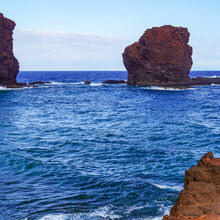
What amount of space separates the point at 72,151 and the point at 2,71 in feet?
207

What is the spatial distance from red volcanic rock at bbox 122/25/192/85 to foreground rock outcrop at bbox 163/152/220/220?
→ 80043mm

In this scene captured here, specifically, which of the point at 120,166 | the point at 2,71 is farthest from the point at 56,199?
the point at 2,71

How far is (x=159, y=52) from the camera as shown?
8694 centimetres

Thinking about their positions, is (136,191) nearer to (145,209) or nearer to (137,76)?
(145,209)

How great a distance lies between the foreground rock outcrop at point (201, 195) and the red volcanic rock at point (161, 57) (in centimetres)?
8004

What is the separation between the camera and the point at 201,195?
6180mm

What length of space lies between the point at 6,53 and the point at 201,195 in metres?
79.6

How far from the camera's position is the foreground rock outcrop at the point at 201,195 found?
5.37m

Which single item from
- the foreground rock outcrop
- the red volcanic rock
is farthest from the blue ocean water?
the red volcanic rock

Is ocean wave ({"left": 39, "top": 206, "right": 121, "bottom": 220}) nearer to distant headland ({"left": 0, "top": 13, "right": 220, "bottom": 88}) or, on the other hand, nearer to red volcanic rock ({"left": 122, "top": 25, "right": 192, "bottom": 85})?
distant headland ({"left": 0, "top": 13, "right": 220, "bottom": 88})

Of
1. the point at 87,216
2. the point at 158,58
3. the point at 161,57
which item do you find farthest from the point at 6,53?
the point at 87,216

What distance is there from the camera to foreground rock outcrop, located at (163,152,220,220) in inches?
211

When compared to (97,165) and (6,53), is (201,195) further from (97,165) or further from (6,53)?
(6,53)

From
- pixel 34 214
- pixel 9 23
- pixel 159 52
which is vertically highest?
pixel 9 23
